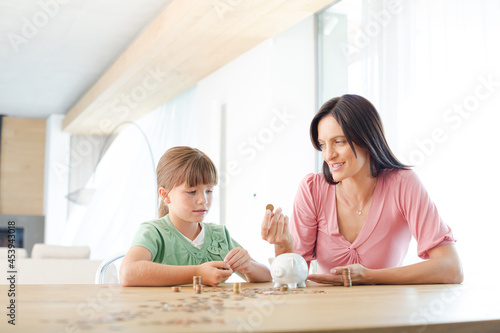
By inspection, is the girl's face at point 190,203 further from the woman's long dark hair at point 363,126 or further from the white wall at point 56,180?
the white wall at point 56,180

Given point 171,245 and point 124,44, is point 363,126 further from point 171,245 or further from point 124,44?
point 124,44

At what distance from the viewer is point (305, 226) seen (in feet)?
6.06

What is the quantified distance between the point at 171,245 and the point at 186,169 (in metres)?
0.24

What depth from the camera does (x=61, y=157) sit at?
886 cm

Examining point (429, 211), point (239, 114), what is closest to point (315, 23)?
point (239, 114)

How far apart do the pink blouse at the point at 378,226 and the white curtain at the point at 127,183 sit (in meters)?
4.37

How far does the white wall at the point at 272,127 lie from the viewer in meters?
4.34

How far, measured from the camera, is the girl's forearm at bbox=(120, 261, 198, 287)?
4.55 feet

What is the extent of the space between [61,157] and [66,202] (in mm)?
714

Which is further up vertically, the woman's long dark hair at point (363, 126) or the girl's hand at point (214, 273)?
the woman's long dark hair at point (363, 126)

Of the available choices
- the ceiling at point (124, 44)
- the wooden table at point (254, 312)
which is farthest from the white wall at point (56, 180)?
the wooden table at point (254, 312)

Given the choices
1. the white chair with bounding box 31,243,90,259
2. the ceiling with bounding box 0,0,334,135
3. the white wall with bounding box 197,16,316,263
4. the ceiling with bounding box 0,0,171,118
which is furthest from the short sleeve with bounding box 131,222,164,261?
the ceiling with bounding box 0,0,171,118

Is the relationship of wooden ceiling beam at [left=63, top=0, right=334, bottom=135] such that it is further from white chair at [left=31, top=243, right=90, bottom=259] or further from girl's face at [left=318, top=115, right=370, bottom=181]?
girl's face at [left=318, top=115, right=370, bottom=181]

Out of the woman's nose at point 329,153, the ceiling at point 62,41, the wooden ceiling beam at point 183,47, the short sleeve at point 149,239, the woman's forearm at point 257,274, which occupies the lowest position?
the woman's forearm at point 257,274
